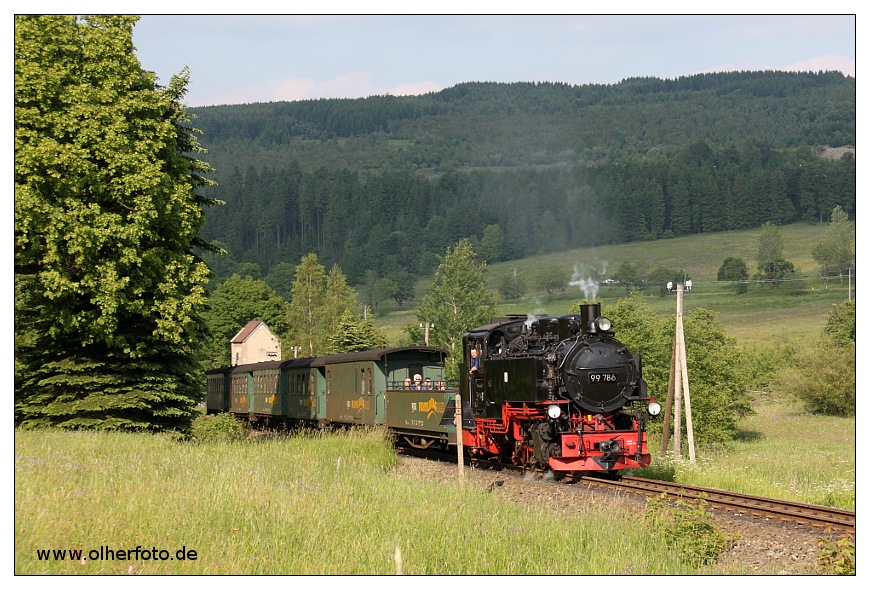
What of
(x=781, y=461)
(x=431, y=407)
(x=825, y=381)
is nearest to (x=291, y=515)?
(x=431, y=407)

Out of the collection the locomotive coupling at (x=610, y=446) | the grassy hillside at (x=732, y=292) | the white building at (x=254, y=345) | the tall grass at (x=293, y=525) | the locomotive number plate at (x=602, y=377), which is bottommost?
the tall grass at (x=293, y=525)

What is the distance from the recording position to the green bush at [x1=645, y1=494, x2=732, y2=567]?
1135 cm

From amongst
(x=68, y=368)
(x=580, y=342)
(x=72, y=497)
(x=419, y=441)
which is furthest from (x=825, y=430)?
(x=72, y=497)

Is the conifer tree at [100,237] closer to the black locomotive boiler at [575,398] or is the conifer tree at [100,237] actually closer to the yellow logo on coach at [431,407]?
the yellow logo on coach at [431,407]

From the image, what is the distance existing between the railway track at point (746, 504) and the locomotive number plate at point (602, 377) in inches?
80.1

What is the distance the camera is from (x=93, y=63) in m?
21.5

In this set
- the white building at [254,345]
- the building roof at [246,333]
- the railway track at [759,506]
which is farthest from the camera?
the building roof at [246,333]

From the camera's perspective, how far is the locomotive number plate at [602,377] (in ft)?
58.9

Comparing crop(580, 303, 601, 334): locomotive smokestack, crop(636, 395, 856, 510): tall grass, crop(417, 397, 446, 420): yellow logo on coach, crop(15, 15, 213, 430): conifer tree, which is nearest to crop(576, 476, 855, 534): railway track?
crop(636, 395, 856, 510): tall grass

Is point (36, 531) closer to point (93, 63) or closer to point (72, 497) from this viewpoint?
point (72, 497)

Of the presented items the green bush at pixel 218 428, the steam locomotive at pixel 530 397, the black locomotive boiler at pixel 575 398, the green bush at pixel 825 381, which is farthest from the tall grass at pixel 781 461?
the green bush at pixel 218 428

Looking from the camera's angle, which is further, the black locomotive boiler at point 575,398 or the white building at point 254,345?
the white building at point 254,345

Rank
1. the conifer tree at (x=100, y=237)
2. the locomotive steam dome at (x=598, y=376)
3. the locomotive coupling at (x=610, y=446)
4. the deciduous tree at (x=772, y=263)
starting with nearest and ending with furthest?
the locomotive coupling at (x=610, y=446), the locomotive steam dome at (x=598, y=376), the conifer tree at (x=100, y=237), the deciduous tree at (x=772, y=263)

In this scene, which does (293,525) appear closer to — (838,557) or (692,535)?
(692,535)
